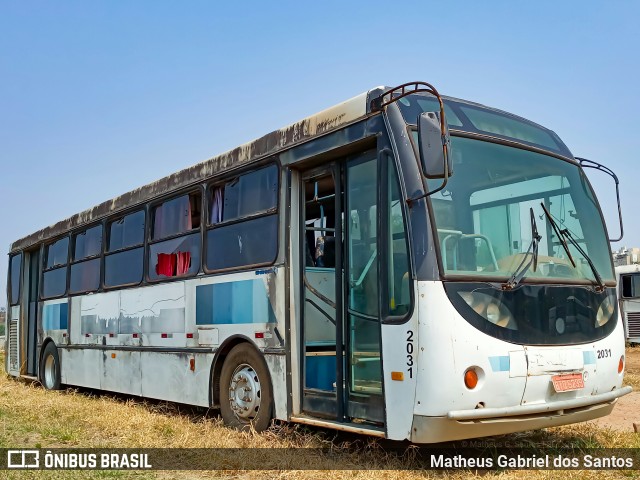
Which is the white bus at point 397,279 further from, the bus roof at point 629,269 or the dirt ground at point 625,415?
the bus roof at point 629,269

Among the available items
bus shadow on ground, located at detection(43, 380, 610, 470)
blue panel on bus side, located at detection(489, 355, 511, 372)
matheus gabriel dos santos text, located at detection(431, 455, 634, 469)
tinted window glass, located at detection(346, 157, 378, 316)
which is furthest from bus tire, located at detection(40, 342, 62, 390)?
blue panel on bus side, located at detection(489, 355, 511, 372)

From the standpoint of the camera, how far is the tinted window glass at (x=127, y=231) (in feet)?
32.3

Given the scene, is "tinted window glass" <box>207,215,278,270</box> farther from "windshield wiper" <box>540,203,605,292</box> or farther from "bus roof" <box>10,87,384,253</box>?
"windshield wiper" <box>540,203,605,292</box>

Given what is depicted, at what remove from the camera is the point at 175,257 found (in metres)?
8.80

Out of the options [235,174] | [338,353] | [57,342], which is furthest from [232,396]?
[57,342]

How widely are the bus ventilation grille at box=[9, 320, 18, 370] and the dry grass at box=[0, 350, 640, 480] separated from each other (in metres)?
5.43

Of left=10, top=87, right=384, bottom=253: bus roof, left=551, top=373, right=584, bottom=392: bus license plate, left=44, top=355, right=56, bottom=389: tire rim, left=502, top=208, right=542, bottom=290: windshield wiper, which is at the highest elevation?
left=10, top=87, right=384, bottom=253: bus roof

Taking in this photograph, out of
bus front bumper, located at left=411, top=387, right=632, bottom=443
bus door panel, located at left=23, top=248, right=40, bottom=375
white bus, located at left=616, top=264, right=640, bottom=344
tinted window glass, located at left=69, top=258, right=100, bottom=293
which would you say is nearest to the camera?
bus front bumper, located at left=411, top=387, right=632, bottom=443

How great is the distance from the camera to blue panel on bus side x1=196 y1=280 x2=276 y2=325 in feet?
23.4

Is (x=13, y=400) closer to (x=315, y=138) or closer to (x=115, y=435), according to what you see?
(x=115, y=435)

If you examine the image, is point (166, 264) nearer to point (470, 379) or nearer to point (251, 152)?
point (251, 152)

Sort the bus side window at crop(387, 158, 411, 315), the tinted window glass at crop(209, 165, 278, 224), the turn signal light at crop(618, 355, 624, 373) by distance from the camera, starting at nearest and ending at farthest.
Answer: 1. the bus side window at crop(387, 158, 411, 315)
2. the turn signal light at crop(618, 355, 624, 373)
3. the tinted window glass at crop(209, 165, 278, 224)

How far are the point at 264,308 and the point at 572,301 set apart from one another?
2.88 meters

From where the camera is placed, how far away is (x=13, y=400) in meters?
10.8
